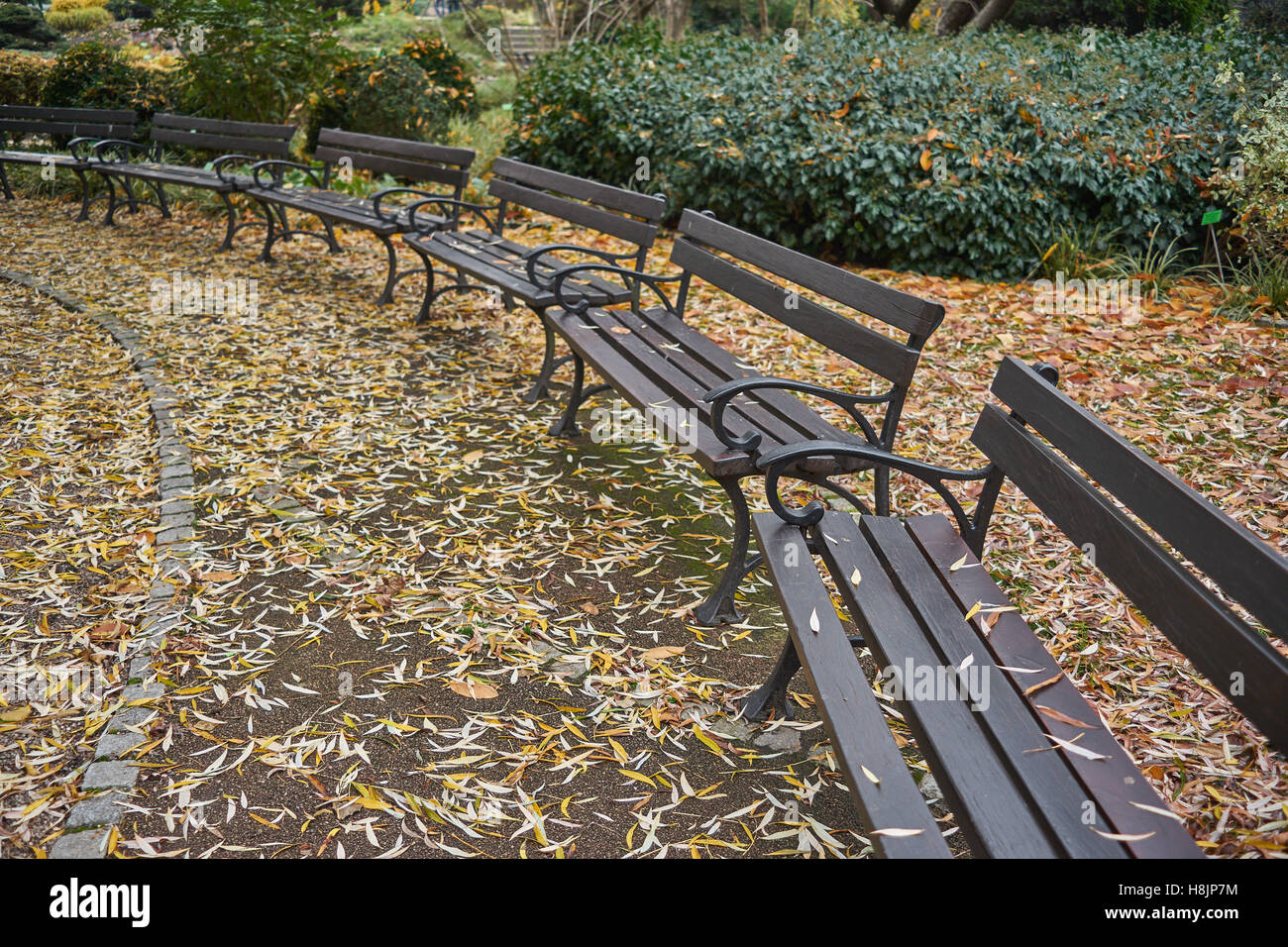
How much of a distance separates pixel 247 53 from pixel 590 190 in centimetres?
616

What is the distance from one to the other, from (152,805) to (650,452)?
8.68 ft

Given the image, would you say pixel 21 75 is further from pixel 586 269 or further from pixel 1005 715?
pixel 1005 715

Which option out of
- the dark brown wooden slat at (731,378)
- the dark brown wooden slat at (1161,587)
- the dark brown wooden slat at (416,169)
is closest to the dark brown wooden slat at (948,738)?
the dark brown wooden slat at (1161,587)

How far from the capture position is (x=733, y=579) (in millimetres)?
3172

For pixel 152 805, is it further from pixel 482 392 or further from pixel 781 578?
pixel 482 392

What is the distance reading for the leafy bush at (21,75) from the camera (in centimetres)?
1104

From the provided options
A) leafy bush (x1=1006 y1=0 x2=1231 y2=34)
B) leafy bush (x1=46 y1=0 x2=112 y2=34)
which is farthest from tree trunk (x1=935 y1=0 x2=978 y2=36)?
leafy bush (x1=46 y1=0 x2=112 y2=34)

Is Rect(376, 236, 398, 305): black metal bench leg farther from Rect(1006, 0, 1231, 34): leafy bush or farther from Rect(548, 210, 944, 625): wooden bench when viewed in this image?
Rect(1006, 0, 1231, 34): leafy bush

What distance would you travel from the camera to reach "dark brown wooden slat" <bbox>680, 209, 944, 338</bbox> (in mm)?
2922

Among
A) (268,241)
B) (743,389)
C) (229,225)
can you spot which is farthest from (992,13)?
(743,389)

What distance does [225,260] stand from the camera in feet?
25.3
